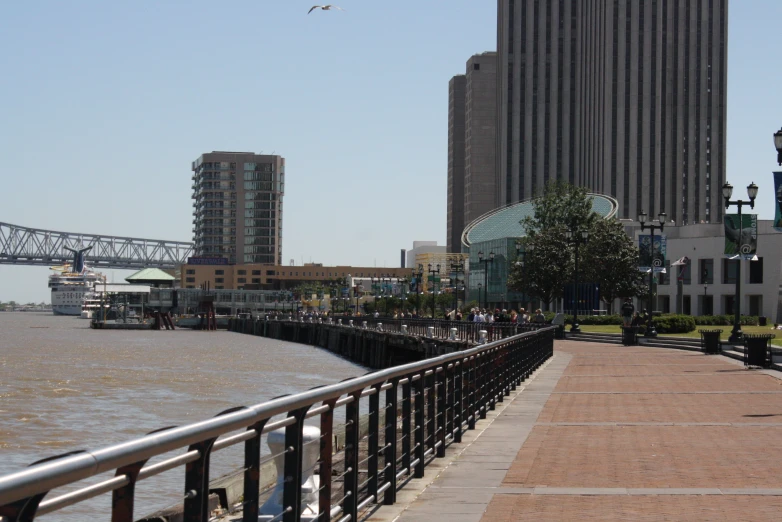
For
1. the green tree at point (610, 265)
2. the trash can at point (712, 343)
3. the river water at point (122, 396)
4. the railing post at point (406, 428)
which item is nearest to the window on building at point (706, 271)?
the green tree at point (610, 265)

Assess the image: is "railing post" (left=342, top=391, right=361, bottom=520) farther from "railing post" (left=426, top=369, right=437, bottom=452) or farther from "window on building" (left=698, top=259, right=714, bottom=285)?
"window on building" (left=698, top=259, right=714, bottom=285)

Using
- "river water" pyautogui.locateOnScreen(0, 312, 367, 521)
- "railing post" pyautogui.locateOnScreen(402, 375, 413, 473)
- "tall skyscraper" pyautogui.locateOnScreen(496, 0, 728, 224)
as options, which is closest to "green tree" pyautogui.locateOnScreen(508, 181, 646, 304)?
"river water" pyautogui.locateOnScreen(0, 312, 367, 521)

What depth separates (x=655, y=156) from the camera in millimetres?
186250

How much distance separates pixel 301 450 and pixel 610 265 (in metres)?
93.9

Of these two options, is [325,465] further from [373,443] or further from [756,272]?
[756,272]

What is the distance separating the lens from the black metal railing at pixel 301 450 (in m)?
3.69

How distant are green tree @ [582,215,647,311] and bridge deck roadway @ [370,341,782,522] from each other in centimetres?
7461

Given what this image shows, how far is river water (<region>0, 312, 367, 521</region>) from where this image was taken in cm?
2161

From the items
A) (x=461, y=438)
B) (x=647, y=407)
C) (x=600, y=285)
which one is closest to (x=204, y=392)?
(x=647, y=407)

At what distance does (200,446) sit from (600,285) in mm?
95214

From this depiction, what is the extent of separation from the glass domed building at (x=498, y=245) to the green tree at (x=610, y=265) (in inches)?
1479

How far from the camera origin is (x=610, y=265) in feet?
324

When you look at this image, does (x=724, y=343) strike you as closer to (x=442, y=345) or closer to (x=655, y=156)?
(x=442, y=345)

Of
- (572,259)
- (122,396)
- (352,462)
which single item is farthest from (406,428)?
(572,259)
